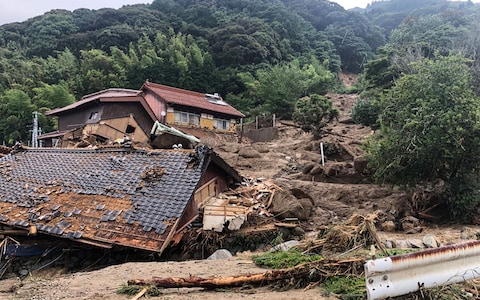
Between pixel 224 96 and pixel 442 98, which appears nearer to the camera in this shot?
pixel 442 98

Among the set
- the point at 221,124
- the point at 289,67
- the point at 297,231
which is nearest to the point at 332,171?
the point at 297,231

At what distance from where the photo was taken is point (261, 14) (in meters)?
58.9

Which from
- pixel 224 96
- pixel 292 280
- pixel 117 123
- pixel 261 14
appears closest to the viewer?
pixel 292 280

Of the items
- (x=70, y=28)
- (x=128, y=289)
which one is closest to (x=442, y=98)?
(x=128, y=289)

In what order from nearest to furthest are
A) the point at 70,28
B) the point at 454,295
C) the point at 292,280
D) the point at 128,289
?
the point at 454,295 < the point at 292,280 < the point at 128,289 < the point at 70,28

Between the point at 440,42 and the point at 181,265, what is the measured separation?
30013 millimetres

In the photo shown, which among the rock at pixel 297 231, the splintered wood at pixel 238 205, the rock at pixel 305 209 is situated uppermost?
the splintered wood at pixel 238 205

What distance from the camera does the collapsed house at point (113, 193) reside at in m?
7.03

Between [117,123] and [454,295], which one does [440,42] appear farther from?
[454,295]

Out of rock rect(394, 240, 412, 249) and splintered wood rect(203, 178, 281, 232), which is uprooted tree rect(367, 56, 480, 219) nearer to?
splintered wood rect(203, 178, 281, 232)

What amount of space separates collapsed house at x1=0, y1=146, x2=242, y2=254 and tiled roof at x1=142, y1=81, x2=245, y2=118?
39.1 ft

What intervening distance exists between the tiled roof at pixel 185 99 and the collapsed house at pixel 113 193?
1191 cm

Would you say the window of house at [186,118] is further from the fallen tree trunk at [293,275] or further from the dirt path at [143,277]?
the fallen tree trunk at [293,275]

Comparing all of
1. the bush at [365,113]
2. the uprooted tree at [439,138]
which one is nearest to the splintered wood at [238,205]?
the uprooted tree at [439,138]
